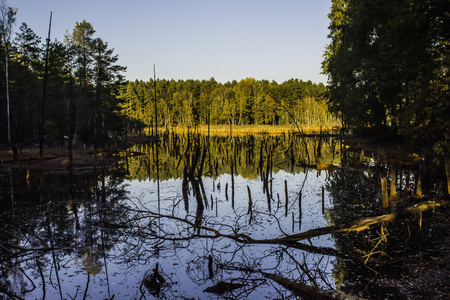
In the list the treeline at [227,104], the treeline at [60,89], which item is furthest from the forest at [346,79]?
the treeline at [227,104]

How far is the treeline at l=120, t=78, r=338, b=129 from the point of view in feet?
332

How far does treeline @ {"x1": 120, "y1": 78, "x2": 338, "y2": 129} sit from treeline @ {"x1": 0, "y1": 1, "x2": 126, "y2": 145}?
129ft

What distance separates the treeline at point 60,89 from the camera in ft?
140

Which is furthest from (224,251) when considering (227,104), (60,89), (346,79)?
(227,104)

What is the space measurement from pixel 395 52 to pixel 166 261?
1392 cm

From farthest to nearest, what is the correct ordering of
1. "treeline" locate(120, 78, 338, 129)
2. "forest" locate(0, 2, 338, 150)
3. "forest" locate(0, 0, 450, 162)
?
"treeline" locate(120, 78, 338, 129) < "forest" locate(0, 2, 338, 150) < "forest" locate(0, 0, 450, 162)

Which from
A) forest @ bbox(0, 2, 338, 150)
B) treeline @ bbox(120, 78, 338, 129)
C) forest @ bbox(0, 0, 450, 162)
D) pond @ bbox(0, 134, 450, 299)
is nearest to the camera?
pond @ bbox(0, 134, 450, 299)

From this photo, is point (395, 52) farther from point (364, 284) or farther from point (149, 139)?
point (149, 139)

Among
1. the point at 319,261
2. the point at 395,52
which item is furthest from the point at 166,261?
the point at 395,52

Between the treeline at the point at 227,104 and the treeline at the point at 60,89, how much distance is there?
3938 centimetres

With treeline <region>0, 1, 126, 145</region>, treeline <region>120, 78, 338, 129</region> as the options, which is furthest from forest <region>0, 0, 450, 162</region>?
treeline <region>120, 78, 338, 129</region>

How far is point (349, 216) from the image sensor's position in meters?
13.5

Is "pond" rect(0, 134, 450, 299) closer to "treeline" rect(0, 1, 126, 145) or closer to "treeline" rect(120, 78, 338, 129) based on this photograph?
"treeline" rect(0, 1, 126, 145)

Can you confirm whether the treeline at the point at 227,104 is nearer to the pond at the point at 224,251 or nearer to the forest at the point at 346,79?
the forest at the point at 346,79
